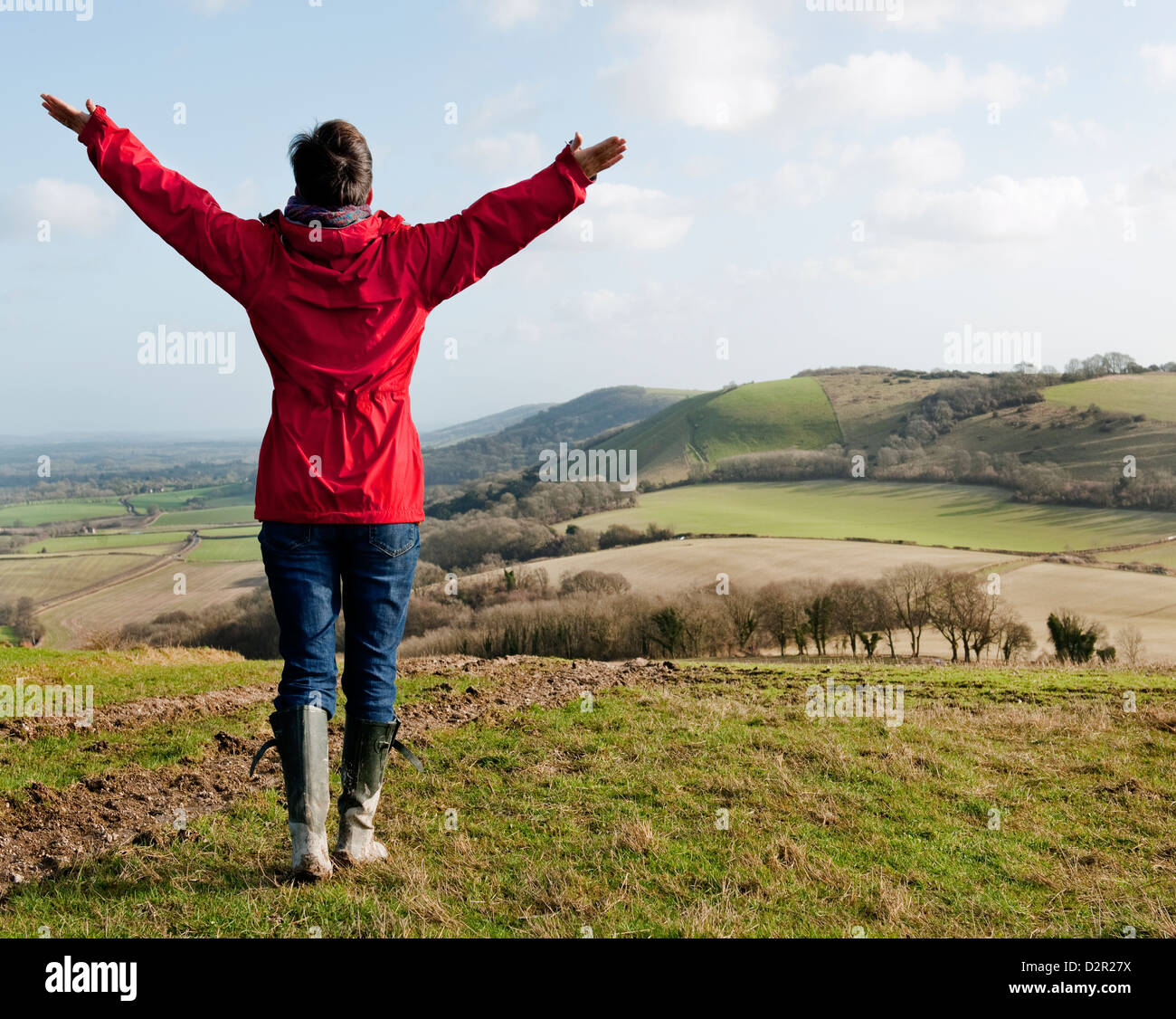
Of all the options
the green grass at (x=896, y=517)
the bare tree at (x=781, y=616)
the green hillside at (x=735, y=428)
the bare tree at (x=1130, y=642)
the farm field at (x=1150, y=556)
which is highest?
the green hillside at (x=735, y=428)

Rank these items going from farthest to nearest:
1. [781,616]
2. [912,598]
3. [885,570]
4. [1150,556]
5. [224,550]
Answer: [224,550] < [1150,556] < [885,570] < [912,598] < [781,616]

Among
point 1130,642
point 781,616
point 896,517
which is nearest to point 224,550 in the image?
point 781,616

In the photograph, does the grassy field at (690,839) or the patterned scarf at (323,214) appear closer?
the grassy field at (690,839)

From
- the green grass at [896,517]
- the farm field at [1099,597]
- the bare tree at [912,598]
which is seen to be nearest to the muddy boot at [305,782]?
the bare tree at [912,598]

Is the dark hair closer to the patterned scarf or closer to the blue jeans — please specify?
the patterned scarf

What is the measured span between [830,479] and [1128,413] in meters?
37.1

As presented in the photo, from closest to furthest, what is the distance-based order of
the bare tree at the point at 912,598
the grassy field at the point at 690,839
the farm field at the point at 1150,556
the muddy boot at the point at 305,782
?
the grassy field at the point at 690,839
the muddy boot at the point at 305,782
the bare tree at the point at 912,598
the farm field at the point at 1150,556

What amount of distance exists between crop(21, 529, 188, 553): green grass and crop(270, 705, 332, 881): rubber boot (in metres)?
99.0

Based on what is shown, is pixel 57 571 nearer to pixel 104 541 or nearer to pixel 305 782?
pixel 104 541

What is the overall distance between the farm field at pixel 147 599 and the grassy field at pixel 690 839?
61266mm

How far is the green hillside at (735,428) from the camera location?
138 m

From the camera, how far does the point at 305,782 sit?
403 centimetres

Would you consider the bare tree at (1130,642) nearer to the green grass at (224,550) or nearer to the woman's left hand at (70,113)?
Answer: the woman's left hand at (70,113)

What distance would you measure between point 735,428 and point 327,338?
484 feet
